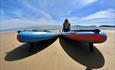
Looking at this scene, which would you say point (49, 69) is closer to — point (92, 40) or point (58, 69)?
point (58, 69)

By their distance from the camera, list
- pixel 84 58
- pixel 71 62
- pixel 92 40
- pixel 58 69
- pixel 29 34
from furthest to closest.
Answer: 1. pixel 29 34
2. pixel 92 40
3. pixel 84 58
4. pixel 71 62
5. pixel 58 69

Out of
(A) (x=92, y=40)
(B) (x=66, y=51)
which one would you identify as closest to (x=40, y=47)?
(B) (x=66, y=51)

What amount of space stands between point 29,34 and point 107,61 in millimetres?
3505

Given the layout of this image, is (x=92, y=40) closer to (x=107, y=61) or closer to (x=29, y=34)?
(x=107, y=61)

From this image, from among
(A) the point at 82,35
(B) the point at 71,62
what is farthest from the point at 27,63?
(A) the point at 82,35

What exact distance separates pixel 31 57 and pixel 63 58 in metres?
1.30

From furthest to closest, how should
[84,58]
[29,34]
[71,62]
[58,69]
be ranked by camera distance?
[29,34], [84,58], [71,62], [58,69]

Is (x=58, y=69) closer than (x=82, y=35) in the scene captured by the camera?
Yes

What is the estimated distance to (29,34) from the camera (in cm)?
512

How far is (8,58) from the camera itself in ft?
14.5

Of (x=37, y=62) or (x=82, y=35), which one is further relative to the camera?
(x=82, y=35)

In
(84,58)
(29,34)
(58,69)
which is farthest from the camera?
(29,34)

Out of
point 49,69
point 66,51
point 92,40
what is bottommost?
point 49,69

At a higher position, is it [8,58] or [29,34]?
[29,34]
